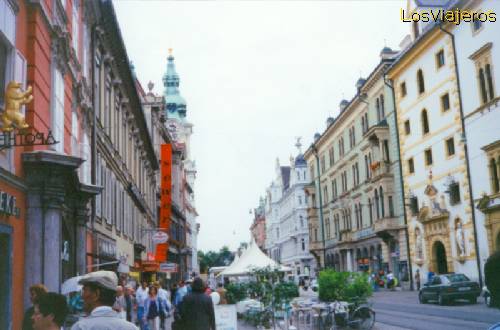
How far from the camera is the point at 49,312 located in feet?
15.2

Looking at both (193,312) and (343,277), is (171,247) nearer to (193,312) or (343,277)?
(343,277)

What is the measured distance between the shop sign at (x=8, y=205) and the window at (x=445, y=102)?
31.8 m

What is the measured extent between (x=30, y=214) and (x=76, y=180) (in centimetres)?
274

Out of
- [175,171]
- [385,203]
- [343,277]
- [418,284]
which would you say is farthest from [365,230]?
[343,277]

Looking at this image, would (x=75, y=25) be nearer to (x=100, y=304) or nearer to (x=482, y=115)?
(x=100, y=304)

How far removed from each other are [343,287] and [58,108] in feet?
32.4

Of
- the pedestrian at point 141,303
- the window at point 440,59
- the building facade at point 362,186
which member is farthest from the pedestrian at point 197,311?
the building facade at point 362,186

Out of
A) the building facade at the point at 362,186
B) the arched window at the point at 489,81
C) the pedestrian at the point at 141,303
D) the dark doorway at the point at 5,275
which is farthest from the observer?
the building facade at the point at 362,186

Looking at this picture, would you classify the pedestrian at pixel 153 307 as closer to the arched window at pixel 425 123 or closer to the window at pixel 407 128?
the arched window at pixel 425 123

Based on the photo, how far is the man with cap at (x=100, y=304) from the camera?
4.16 m

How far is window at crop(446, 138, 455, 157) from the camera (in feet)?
124

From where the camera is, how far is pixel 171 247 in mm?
62281

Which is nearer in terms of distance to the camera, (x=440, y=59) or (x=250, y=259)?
(x=250, y=259)

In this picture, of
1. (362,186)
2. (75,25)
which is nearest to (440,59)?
(362,186)
